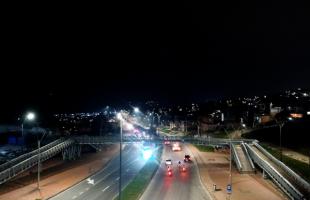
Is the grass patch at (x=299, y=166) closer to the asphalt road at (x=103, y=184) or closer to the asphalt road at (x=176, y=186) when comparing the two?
the asphalt road at (x=176, y=186)

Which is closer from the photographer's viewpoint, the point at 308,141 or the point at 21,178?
the point at 21,178

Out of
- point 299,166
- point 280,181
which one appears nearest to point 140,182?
point 280,181

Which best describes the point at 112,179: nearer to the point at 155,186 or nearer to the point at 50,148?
the point at 155,186

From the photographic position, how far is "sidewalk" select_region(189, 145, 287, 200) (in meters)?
60.7

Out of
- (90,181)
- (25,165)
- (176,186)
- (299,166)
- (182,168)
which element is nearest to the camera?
(176,186)

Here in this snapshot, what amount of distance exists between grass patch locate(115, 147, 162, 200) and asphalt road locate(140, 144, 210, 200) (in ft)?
2.45

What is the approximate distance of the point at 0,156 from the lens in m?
102

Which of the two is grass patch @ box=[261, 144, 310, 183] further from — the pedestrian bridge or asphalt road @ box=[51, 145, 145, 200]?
asphalt road @ box=[51, 145, 145, 200]

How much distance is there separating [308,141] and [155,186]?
54.5 metres

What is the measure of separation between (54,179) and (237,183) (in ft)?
92.3

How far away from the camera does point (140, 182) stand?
7212 centimetres

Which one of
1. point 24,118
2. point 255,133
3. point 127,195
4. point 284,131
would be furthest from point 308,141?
point 24,118

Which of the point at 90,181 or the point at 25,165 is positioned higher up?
the point at 25,165

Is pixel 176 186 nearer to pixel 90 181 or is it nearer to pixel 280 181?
pixel 90 181
